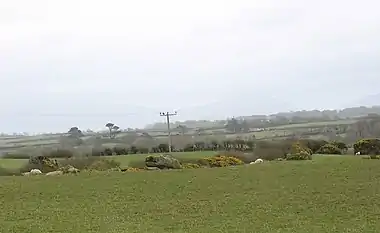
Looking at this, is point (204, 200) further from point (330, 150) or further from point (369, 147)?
point (330, 150)

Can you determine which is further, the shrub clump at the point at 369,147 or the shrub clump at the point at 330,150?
the shrub clump at the point at 330,150

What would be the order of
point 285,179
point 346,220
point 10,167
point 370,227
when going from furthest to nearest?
point 10,167 → point 285,179 → point 346,220 → point 370,227

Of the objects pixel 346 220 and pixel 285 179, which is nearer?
pixel 346 220

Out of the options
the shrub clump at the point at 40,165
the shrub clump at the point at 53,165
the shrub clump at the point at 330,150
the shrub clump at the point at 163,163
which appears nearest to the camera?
the shrub clump at the point at 163,163

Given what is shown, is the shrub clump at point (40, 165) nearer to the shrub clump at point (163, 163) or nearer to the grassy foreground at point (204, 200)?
the shrub clump at point (163, 163)

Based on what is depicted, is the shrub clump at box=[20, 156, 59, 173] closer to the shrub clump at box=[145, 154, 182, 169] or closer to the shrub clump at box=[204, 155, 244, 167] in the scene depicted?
the shrub clump at box=[145, 154, 182, 169]

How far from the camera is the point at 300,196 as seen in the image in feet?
68.9

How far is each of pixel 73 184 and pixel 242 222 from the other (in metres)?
12.0

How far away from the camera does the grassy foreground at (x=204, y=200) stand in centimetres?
1652

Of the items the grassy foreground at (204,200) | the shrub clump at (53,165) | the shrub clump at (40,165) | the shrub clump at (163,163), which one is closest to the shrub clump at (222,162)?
the shrub clump at (163,163)

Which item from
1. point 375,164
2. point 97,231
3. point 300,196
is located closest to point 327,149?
point 375,164

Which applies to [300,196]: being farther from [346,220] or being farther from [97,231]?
[97,231]

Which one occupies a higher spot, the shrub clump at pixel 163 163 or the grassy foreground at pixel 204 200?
the shrub clump at pixel 163 163

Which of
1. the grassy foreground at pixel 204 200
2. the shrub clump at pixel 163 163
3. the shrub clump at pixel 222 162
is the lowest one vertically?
the grassy foreground at pixel 204 200
